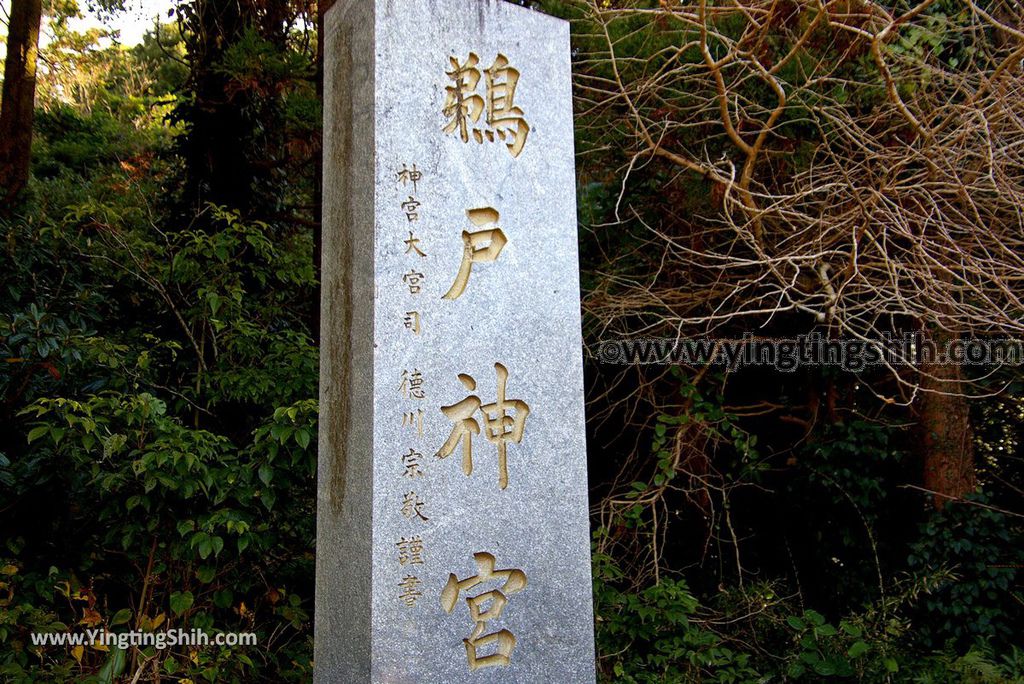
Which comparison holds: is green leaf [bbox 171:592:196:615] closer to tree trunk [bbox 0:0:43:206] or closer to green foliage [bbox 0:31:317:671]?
green foliage [bbox 0:31:317:671]

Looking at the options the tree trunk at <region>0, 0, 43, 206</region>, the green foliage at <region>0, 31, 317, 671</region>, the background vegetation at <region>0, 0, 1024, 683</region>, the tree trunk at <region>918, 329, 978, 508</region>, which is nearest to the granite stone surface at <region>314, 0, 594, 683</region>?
the green foliage at <region>0, 31, 317, 671</region>

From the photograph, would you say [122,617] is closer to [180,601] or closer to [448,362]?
[180,601]

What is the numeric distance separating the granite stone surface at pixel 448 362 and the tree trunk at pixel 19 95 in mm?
3059

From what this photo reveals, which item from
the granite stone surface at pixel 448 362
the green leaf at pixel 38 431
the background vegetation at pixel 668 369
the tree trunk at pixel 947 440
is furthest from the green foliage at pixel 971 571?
the green leaf at pixel 38 431

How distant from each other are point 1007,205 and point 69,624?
4502 millimetres

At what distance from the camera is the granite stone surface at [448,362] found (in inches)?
87.7

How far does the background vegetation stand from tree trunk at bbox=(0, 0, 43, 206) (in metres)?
0.02

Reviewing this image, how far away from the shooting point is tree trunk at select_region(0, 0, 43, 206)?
4.71 m

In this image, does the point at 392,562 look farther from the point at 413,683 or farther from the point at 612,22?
the point at 612,22

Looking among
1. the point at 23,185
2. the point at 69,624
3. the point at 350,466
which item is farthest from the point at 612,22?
the point at 69,624

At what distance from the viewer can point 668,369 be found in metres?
4.62

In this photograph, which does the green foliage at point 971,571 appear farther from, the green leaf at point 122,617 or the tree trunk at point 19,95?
the tree trunk at point 19,95

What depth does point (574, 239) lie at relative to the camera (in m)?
2.60

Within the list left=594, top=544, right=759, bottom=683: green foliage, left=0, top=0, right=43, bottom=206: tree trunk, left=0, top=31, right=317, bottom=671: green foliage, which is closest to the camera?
left=0, top=31, right=317, bottom=671: green foliage
